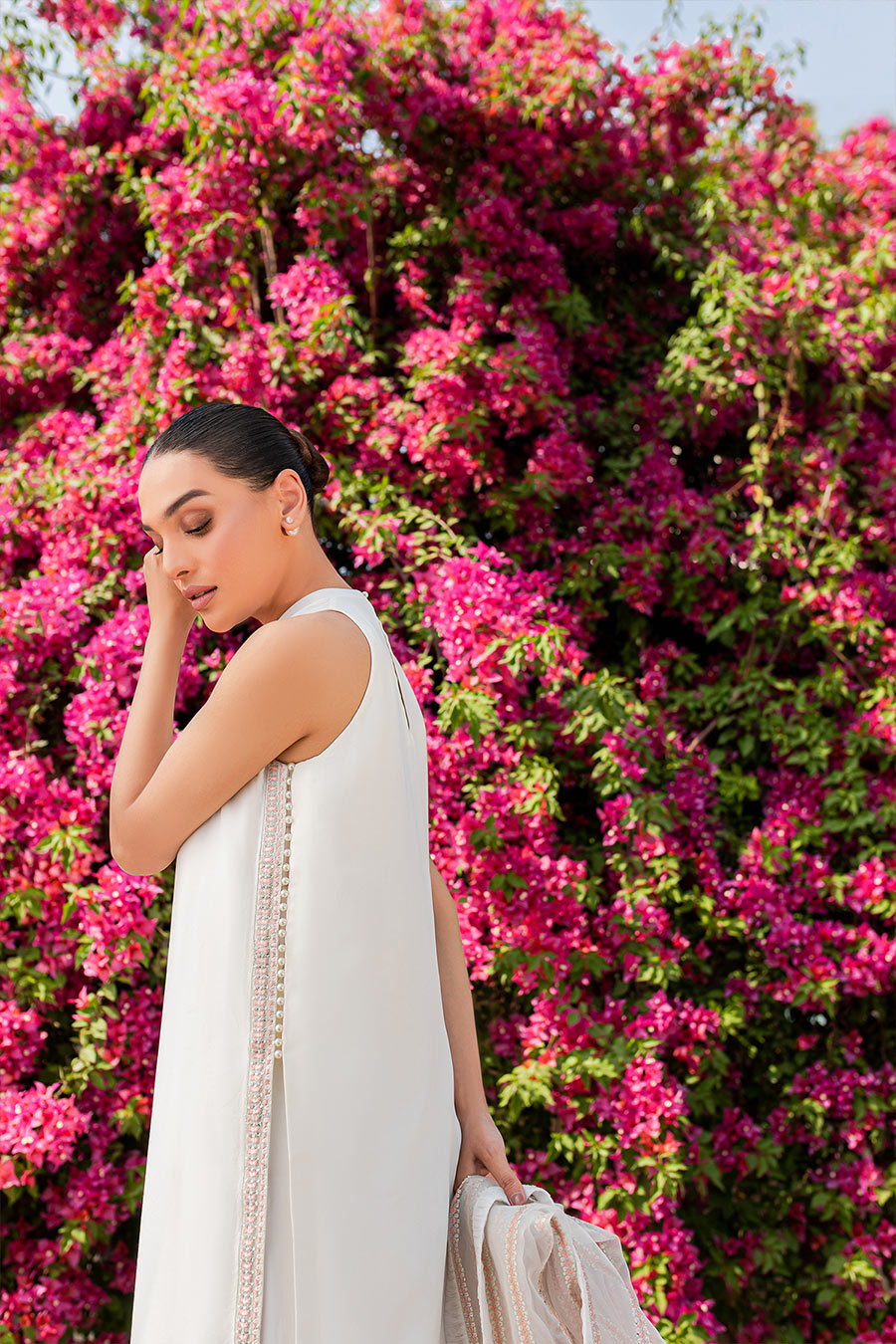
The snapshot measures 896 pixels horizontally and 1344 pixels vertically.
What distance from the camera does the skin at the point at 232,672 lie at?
1210 mm

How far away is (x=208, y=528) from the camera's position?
1.30 meters

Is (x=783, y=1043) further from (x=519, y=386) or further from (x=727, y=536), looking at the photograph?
(x=519, y=386)

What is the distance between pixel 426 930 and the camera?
134cm

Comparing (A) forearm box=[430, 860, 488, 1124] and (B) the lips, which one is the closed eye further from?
(A) forearm box=[430, 860, 488, 1124]

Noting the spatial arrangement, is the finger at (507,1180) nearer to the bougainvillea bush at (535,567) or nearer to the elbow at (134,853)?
the elbow at (134,853)

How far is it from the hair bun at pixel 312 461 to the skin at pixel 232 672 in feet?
0.30

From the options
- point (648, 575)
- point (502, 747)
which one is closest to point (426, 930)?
point (502, 747)

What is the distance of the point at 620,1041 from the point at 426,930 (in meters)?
1.40

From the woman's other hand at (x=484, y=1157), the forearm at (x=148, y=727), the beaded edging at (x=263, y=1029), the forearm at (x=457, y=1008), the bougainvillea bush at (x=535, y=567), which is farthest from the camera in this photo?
the bougainvillea bush at (x=535, y=567)

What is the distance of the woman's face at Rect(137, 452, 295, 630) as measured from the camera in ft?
4.25

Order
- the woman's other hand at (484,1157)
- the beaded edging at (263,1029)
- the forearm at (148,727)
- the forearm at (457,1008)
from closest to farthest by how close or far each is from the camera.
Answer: the beaded edging at (263,1029), the forearm at (148,727), the woman's other hand at (484,1157), the forearm at (457,1008)

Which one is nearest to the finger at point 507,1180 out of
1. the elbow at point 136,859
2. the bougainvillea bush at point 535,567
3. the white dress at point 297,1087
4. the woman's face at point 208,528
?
the white dress at point 297,1087

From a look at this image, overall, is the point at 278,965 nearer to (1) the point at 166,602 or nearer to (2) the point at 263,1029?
(2) the point at 263,1029

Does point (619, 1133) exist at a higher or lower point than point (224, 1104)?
lower
